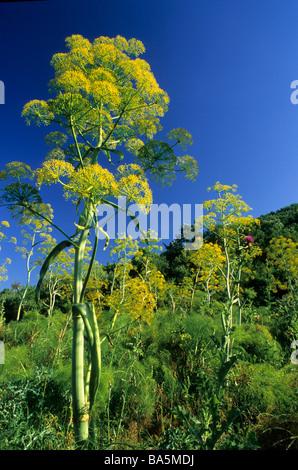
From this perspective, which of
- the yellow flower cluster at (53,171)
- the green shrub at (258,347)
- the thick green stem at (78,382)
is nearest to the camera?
the thick green stem at (78,382)

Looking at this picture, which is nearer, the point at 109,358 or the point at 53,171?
the point at 53,171

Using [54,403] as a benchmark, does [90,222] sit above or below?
above

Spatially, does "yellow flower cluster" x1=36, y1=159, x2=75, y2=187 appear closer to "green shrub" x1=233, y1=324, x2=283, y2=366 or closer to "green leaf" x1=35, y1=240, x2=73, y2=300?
"green leaf" x1=35, y1=240, x2=73, y2=300

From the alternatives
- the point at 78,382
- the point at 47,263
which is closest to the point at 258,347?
the point at 78,382

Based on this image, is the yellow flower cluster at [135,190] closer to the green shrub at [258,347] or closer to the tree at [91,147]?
the tree at [91,147]

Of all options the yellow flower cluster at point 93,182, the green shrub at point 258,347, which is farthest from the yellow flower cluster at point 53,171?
the green shrub at point 258,347

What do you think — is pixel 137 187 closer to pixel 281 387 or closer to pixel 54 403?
pixel 54 403

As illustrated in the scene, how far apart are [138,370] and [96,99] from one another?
3.10m

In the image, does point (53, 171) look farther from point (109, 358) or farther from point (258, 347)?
point (258, 347)

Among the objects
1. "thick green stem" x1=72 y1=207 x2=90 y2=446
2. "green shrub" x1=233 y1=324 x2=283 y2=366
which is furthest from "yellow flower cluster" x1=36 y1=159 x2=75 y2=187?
"green shrub" x1=233 y1=324 x2=283 y2=366

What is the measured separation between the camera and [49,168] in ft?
6.12

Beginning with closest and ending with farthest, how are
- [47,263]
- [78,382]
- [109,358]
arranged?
1. [78,382]
2. [47,263]
3. [109,358]

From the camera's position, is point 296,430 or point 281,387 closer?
point 296,430
